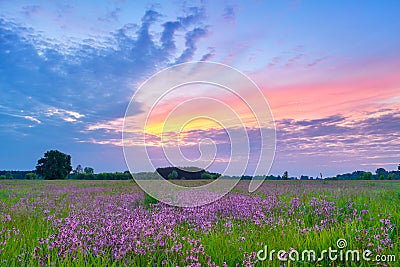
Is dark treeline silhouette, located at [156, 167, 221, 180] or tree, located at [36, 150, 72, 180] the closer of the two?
dark treeline silhouette, located at [156, 167, 221, 180]

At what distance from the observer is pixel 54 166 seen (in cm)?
7169

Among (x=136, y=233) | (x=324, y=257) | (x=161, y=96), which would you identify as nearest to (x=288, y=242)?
(x=324, y=257)

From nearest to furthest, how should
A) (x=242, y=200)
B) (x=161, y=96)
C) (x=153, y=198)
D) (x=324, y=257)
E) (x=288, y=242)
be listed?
(x=324, y=257) → (x=288, y=242) → (x=161, y=96) → (x=242, y=200) → (x=153, y=198)

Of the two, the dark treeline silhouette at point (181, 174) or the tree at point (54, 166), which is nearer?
the dark treeline silhouette at point (181, 174)

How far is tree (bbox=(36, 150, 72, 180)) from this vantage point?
71312 millimetres

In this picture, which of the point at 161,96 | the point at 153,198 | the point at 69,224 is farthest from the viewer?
the point at 153,198

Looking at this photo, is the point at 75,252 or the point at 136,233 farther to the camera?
the point at 136,233

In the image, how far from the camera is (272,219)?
586 centimetres

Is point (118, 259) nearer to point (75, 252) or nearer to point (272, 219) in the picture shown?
point (75, 252)

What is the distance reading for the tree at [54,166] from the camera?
2808 inches

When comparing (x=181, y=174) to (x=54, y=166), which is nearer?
(x=181, y=174)

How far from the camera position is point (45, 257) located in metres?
3.62

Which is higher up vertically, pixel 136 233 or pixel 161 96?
pixel 161 96

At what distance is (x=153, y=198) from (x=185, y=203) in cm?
150
